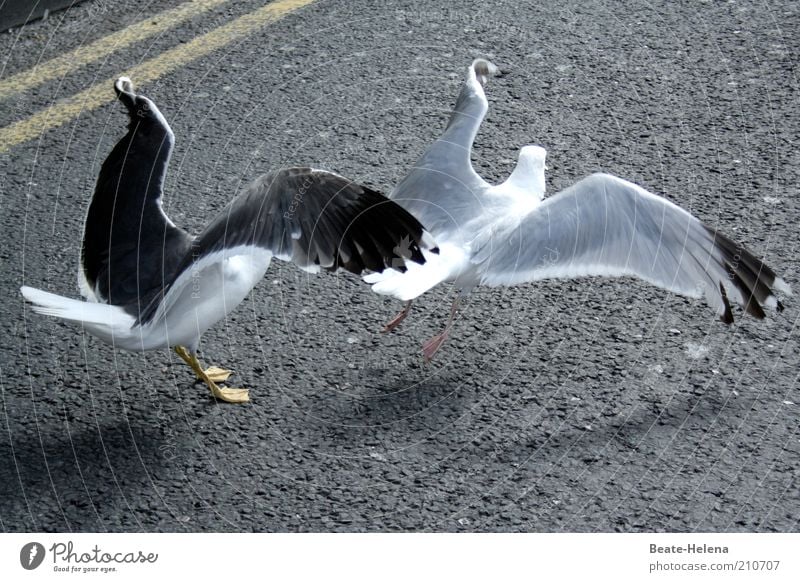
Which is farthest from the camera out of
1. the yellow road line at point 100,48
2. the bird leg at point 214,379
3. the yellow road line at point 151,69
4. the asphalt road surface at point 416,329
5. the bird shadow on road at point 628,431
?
the yellow road line at point 100,48

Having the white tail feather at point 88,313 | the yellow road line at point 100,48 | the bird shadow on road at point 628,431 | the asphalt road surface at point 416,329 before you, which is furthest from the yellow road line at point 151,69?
the bird shadow on road at point 628,431

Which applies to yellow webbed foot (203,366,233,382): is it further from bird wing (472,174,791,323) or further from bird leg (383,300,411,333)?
bird wing (472,174,791,323)

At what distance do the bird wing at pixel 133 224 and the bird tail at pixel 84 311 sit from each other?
0.08m

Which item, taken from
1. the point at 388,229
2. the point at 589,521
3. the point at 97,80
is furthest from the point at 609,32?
the point at 589,521

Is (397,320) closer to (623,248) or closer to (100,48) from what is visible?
(623,248)

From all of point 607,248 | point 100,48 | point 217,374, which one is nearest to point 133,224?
point 217,374

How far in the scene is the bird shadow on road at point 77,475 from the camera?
2564 millimetres

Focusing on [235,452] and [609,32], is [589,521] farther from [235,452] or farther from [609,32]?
[609,32]

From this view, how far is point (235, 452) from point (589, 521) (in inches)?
35.0

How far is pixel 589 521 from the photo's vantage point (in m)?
2.57

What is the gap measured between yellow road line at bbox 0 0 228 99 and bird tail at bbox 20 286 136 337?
6.30 ft

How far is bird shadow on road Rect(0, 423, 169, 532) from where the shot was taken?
2.56 meters

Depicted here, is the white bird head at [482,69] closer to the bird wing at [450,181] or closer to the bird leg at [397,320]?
the bird wing at [450,181]

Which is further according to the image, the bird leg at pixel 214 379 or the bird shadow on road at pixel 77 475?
the bird leg at pixel 214 379
